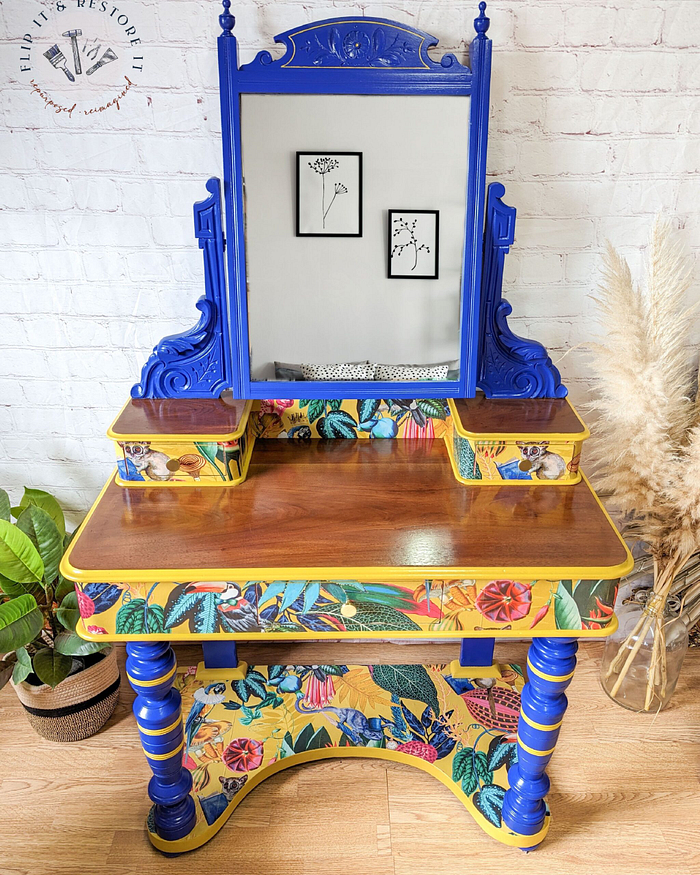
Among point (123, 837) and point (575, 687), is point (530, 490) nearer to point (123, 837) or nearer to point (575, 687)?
point (575, 687)

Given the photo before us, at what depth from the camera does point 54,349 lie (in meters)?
1.87

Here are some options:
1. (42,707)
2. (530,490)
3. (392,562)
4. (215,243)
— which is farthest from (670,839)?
(215,243)

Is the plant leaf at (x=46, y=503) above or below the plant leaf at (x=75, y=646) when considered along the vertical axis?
above

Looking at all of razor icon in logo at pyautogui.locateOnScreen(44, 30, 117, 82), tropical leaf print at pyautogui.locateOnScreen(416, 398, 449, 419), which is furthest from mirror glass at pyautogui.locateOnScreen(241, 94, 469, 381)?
razor icon in logo at pyautogui.locateOnScreen(44, 30, 117, 82)

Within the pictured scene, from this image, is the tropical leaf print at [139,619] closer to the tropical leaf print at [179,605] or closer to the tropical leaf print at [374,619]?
the tropical leaf print at [179,605]

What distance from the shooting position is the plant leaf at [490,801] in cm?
173

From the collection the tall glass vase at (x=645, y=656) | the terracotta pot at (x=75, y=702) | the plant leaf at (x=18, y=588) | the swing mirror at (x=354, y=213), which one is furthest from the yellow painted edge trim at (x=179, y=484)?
the tall glass vase at (x=645, y=656)

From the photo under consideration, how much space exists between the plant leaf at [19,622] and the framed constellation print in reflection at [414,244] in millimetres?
1176

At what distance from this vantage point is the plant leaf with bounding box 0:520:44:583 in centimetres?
169

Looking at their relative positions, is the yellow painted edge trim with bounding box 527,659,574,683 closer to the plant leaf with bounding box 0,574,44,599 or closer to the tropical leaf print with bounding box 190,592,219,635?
the tropical leaf print with bounding box 190,592,219,635

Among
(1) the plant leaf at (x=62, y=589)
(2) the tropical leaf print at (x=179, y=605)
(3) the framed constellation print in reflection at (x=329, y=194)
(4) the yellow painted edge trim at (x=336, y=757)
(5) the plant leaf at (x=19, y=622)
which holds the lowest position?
(4) the yellow painted edge trim at (x=336, y=757)

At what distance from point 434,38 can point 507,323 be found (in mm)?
654

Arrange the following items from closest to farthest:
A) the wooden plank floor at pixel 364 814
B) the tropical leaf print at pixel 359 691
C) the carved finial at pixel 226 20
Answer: the carved finial at pixel 226 20, the wooden plank floor at pixel 364 814, the tropical leaf print at pixel 359 691

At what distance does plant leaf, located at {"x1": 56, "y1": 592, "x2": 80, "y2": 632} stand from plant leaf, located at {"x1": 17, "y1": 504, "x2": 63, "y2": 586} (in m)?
0.07
